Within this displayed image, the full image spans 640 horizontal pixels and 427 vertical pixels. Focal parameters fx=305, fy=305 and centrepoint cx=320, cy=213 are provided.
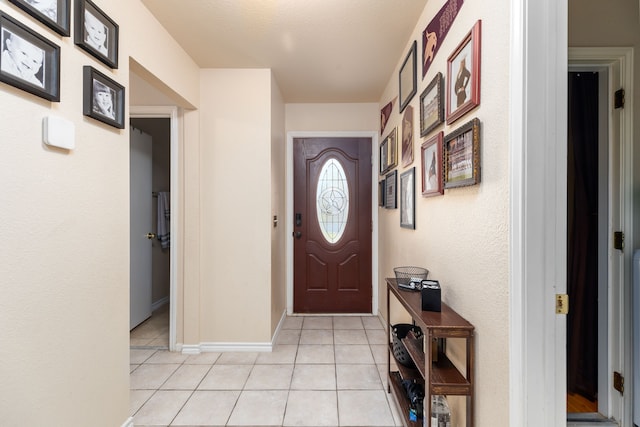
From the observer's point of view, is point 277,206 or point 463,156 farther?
point 277,206

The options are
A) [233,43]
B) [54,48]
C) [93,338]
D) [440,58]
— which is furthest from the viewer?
[233,43]

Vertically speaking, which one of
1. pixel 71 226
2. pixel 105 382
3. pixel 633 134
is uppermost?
pixel 633 134

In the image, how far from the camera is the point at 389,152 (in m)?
2.89

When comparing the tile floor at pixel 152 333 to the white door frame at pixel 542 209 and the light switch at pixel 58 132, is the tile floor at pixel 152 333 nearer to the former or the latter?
the light switch at pixel 58 132

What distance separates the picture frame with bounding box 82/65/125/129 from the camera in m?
1.37

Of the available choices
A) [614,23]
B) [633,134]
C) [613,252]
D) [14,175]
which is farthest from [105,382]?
[614,23]

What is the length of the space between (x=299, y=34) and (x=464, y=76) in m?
1.34

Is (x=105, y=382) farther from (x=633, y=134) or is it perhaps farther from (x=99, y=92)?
(x=633, y=134)

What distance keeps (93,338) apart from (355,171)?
2883mm

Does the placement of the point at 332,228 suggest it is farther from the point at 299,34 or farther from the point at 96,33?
the point at 96,33

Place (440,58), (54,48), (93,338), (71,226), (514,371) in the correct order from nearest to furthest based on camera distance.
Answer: (514,371) < (54,48) < (71,226) < (93,338) < (440,58)

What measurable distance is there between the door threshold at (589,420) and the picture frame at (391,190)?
1.72 metres

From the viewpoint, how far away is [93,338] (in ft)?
4.68

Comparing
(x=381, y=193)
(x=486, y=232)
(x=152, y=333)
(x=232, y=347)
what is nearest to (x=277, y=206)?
(x=381, y=193)
